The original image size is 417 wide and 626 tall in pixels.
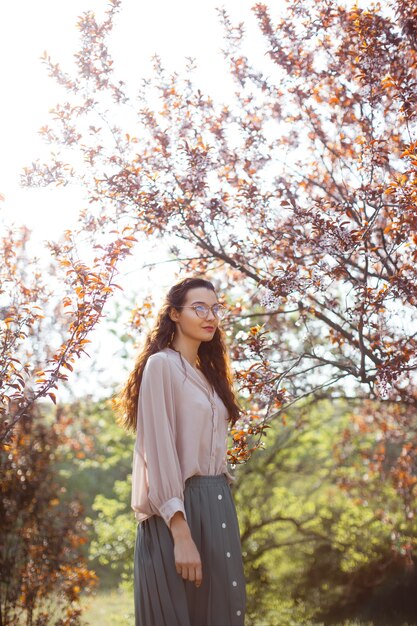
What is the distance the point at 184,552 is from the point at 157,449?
307 millimetres

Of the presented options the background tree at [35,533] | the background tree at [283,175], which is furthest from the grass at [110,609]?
the background tree at [283,175]

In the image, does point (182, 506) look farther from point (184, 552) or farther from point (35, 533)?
point (35, 533)

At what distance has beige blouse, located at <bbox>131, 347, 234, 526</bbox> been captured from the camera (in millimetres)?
2373

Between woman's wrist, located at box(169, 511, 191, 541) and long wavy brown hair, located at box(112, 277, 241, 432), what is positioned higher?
long wavy brown hair, located at box(112, 277, 241, 432)

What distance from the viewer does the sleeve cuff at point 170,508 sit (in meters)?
2.31

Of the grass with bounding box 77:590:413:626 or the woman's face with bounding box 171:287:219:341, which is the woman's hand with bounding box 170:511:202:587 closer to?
the woman's face with bounding box 171:287:219:341

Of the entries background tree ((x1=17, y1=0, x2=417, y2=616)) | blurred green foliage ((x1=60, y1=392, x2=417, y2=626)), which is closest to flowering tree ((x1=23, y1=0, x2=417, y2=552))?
background tree ((x1=17, y1=0, x2=417, y2=616))

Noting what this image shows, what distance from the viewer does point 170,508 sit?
2.32 m

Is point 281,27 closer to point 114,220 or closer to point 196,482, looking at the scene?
point 114,220

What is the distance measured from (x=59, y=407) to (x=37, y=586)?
300 cm

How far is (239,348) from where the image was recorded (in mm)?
4363

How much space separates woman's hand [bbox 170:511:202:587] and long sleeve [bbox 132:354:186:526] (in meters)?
0.03

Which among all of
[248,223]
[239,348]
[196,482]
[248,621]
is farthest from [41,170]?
[248,621]

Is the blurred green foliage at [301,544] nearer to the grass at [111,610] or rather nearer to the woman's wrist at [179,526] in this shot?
the grass at [111,610]
